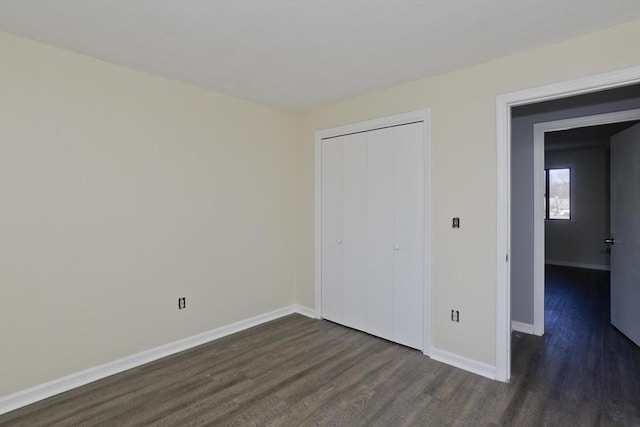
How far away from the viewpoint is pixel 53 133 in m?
2.37

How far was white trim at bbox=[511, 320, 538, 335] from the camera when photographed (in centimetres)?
348

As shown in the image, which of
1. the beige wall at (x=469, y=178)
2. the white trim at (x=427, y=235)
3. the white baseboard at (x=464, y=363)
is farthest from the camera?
the white trim at (x=427, y=235)

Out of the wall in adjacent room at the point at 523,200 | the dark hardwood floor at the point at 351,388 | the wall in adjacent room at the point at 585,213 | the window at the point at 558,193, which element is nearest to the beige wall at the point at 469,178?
the dark hardwood floor at the point at 351,388

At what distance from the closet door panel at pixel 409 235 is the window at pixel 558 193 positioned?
5.69 meters

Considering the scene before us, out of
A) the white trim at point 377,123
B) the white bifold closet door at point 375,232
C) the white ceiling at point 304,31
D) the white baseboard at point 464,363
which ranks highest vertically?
the white ceiling at point 304,31

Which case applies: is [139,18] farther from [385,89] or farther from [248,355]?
[248,355]

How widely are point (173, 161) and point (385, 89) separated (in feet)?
6.94

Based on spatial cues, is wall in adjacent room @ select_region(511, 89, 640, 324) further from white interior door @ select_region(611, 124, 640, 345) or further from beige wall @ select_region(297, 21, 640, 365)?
beige wall @ select_region(297, 21, 640, 365)

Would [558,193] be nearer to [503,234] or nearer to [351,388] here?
[503,234]

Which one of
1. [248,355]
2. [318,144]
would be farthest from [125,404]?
[318,144]

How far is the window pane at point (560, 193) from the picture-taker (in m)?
7.21

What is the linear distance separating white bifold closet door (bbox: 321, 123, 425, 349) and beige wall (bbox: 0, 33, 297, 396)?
0.80m

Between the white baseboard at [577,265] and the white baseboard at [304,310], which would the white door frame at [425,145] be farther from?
the white baseboard at [577,265]

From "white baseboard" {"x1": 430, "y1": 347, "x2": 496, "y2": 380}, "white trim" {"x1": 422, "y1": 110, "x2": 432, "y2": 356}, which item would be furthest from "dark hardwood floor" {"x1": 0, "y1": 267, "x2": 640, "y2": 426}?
"white trim" {"x1": 422, "y1": 110, "x2": 432, "y2": 356}
